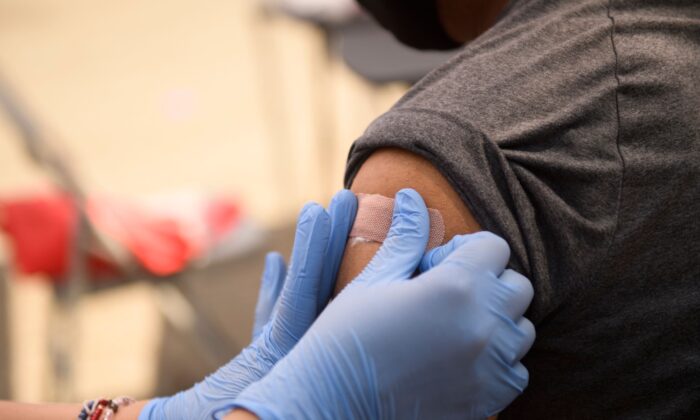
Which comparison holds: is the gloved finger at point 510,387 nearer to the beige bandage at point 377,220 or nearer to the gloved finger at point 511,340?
the gloved finger at point 511,340

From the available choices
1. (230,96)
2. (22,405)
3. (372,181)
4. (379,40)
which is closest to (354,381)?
(372,181)

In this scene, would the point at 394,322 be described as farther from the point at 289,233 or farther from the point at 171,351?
the point at 289,233

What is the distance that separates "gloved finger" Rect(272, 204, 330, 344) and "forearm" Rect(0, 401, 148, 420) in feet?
0.66

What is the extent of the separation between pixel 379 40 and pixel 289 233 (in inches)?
37.6

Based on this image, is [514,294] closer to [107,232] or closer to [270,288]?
[270,288]

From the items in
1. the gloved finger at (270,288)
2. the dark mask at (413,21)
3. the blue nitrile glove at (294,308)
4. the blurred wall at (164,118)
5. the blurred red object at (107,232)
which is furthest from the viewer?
the blurred wall at (164,118)

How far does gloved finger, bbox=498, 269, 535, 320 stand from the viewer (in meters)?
0.86

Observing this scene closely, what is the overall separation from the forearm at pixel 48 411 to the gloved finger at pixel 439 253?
1.30 feet

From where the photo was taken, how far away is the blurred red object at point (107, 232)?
201 centimetres

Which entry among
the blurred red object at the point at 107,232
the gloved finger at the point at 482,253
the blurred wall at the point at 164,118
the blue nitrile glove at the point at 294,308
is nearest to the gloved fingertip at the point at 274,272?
the blue nitrile glove at the point at 294,308

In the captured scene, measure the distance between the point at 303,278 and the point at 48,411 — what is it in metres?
0.37

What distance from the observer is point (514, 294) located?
2.83 feet

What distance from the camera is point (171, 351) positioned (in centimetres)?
278

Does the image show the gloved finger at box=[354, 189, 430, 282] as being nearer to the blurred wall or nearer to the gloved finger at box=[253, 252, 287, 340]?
the gloved finger at box=[253, 252, 287, 340]
